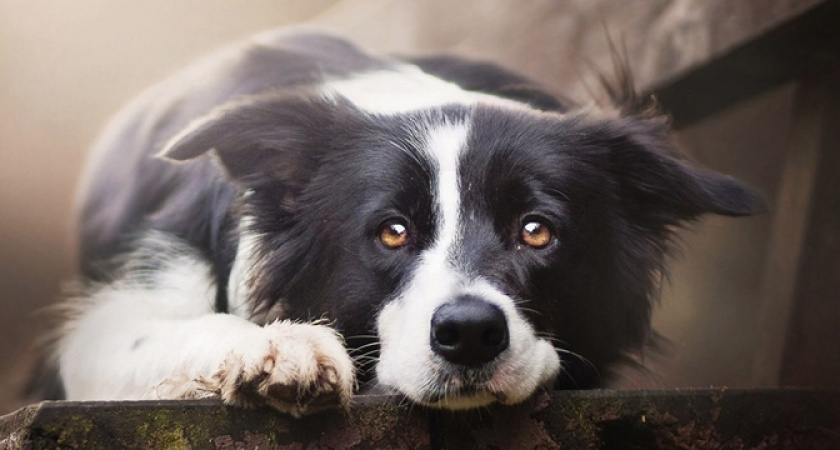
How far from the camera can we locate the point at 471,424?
140 cm

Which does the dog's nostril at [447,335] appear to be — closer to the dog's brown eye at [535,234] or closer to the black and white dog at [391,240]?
the black and white dog at [391,240]

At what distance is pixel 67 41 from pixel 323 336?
1.33 m

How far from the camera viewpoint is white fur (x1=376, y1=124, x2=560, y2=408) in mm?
1475

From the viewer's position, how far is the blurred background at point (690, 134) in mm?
2316

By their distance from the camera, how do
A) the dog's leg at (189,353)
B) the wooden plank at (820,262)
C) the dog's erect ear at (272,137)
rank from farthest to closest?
the wooden plank at (820,262) < the dog's erect ear at (272,137) < the dog's leg at (189,353)

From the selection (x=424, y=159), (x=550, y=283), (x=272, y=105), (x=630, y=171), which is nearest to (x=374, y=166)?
(x=424, y=159)

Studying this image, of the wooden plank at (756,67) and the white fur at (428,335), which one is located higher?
the wooden plank at (756,67)

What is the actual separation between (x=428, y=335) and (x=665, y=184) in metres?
0.84

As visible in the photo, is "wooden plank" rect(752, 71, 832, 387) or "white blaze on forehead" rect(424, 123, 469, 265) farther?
"wooden plank" rect(752, 71, 832, 387)

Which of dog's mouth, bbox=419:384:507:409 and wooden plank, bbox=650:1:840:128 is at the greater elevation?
wooden plank, bbox=650:1:840:128

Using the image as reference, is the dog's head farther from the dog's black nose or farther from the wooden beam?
the wooden beam

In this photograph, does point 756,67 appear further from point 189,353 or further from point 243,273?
point 189,353

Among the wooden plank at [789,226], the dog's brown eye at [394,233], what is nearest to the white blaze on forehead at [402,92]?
the dog's brown eye at [394,233]

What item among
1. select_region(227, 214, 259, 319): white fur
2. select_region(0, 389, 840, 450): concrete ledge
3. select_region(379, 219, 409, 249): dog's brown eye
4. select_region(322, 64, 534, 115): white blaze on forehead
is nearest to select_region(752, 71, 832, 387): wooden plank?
select_region(322, 64, 534, 115): white blaze on forehead
